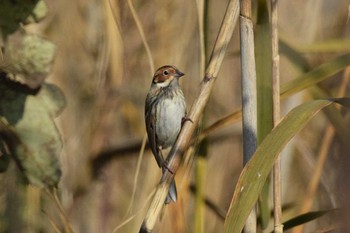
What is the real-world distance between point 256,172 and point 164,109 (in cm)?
110

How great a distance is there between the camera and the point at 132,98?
107 inches

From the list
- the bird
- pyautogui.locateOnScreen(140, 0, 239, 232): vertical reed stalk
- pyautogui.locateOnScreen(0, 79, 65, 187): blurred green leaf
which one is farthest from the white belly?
pyautogui.locateOnScreen(0, 79, 65, 187): blurred green leaf

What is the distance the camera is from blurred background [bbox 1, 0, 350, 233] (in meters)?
2.36

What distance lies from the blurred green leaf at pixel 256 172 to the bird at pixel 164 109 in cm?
88

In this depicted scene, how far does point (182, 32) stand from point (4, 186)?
3.21 feet

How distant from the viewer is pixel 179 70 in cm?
227

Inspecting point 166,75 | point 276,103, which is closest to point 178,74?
point 166,75

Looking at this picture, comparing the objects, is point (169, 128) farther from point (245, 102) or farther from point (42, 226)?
point (245, 102)

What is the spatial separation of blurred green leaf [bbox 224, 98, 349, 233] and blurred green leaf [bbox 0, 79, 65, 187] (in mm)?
335

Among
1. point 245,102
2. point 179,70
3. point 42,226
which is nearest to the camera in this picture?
point 245,102

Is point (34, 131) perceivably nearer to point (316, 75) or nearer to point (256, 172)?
point (256, 172)

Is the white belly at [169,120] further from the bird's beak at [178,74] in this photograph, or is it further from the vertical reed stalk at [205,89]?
the vertical reed stalk at [205,89]

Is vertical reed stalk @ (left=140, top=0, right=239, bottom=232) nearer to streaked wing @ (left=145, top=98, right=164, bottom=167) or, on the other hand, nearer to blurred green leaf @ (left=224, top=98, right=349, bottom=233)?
blurred green leaf @ (left=224, top=98, right=349, bottom=233)

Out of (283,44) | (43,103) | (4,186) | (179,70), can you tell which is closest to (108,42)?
(179,70)
